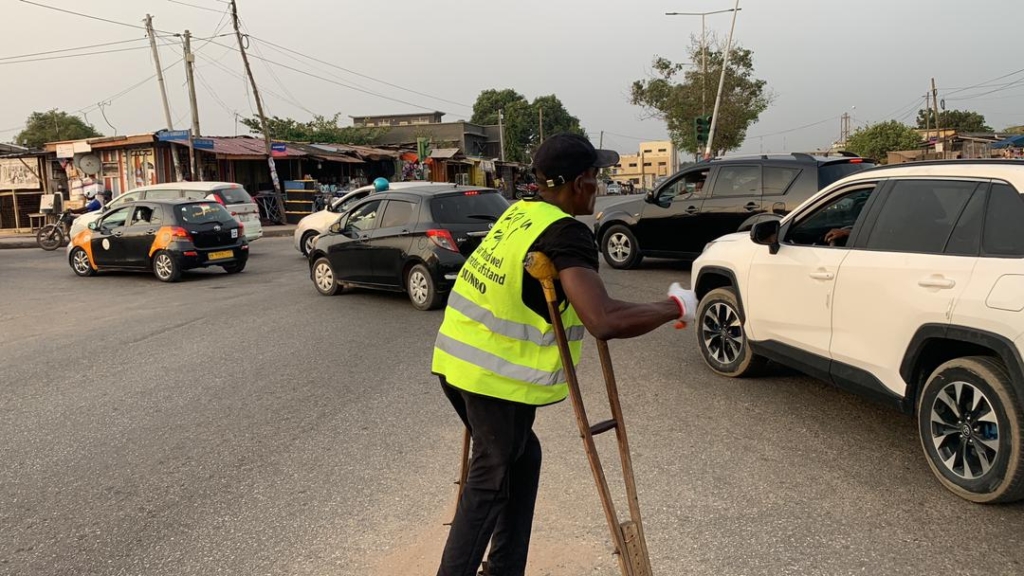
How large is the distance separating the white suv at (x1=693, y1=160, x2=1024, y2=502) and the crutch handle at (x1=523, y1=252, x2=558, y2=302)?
2.35m

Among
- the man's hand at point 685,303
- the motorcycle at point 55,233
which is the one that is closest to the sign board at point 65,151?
the motorcycle at point 55,233

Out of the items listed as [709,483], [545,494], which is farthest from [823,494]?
[545,494]

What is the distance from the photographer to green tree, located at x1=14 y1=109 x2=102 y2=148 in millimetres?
58062

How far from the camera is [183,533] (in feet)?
11.3

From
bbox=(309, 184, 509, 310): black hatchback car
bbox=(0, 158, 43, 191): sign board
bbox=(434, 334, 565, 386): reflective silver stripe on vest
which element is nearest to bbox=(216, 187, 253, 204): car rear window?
bbox=(309, 184, 509, 310): black hatchback car

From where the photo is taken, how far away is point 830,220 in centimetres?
500

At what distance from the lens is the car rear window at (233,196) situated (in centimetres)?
1773

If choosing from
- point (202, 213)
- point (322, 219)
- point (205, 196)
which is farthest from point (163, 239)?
point (205, 196)

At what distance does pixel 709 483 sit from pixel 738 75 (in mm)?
38348

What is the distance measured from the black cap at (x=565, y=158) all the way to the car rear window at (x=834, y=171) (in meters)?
8.15

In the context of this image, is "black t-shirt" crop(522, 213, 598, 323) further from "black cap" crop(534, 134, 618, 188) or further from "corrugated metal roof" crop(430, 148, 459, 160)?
"corrugated metal roof" crop(430, 148, 459, 160)

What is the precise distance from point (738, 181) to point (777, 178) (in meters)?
0.58

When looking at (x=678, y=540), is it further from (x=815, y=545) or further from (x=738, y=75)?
(x=738, y=75)

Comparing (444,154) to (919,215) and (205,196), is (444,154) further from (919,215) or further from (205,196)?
(919,215)
